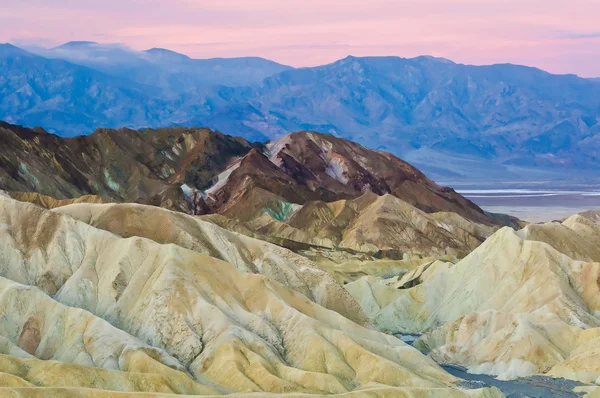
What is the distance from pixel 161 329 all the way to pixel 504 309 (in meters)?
60.4

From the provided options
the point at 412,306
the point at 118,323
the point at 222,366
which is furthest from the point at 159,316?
the point at 412,306

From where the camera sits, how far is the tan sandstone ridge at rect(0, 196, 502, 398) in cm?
10488

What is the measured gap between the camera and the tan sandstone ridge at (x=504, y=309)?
13125 cm

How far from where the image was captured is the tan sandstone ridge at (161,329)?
344ft

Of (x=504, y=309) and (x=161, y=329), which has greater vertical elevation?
(x=161, y=329)

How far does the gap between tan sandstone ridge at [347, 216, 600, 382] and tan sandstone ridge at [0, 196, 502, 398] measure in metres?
14.7

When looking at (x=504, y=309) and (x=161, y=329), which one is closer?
(x=161, y=329)

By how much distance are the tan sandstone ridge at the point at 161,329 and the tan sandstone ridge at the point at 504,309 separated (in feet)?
48.1

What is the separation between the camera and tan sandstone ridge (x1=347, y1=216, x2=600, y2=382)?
431 feet

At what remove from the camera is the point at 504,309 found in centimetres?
15638

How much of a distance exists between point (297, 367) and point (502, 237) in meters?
66.9

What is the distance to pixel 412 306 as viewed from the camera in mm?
173500

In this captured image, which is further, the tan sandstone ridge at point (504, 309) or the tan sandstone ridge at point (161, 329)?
the tan sandstone ridge at point (504, 309)

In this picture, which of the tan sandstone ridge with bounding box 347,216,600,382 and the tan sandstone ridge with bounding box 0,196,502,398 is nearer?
the tan sandstone ridge with bounding box 0,196,502,398
